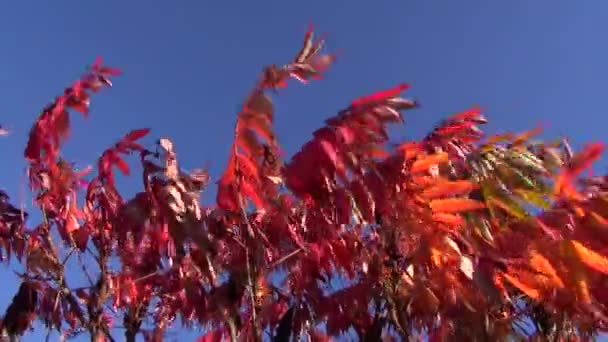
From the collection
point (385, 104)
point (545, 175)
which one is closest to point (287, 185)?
point (385, 104)

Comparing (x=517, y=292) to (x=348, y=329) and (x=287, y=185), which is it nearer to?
(x=348, y=329)

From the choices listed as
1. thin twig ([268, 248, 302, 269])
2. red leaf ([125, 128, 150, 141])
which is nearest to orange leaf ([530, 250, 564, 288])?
thin twig ([268, 248, 302, 269])

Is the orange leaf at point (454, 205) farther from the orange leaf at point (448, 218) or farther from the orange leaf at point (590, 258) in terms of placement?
the orange leaf at point (590, 258)

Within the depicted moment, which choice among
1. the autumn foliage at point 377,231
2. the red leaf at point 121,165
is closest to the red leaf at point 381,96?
the autumn foliage at point 377,231

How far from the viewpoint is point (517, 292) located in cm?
469

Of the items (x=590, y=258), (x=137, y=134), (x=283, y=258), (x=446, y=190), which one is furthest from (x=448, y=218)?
(x=137, y=134)

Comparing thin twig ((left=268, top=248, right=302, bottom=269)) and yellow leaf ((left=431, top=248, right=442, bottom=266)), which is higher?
thin twig ((left=268, top=248, right=302, bottom=269))

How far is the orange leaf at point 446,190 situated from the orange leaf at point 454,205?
0.05 m

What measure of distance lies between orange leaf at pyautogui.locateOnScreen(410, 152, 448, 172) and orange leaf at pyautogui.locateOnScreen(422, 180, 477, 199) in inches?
5.8

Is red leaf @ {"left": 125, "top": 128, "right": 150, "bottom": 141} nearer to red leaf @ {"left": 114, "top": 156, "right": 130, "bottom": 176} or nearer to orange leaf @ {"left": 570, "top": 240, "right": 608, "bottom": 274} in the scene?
red leaf @ {"left": 114, "top": 156, "right": 130, "bottom": 176}

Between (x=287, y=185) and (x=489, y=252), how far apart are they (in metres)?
1.21

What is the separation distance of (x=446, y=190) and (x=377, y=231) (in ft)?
1.70

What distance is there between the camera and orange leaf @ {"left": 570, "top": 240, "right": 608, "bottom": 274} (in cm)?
382

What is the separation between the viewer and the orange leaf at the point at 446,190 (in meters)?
4.04
